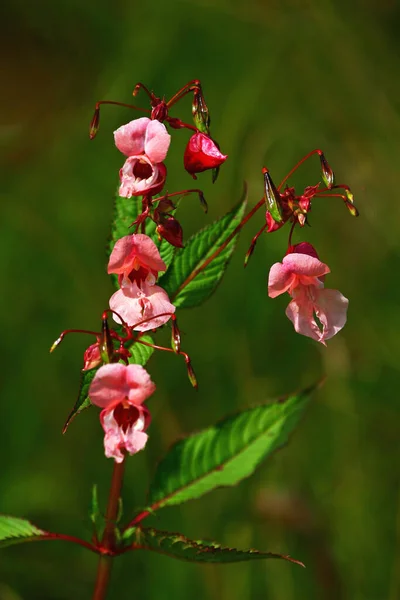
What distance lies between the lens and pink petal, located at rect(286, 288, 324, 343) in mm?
699

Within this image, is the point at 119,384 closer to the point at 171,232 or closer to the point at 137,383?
the point at 137,383

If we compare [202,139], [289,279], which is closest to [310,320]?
[289,279]

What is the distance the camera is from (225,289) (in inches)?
70.6

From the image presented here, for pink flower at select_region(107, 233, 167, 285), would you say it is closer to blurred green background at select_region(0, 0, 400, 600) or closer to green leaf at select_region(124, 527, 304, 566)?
green leaf at select_region(124, 527, 304, 566)

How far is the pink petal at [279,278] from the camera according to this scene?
0.68m

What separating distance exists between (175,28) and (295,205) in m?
1.79

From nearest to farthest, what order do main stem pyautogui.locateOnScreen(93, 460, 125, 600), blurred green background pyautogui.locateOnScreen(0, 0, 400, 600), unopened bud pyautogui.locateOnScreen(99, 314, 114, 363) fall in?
unopened bud pyautogui.locateOnScreen(99, 314, 114, 363) → main stem pyautogui.locateOnScreen(93, 460, 125, 600) → blurred green background pyautogui.locateOnScreen(0, 0, 400, 600)

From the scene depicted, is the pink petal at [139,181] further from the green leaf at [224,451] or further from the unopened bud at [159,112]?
the green leaf at [224,451]

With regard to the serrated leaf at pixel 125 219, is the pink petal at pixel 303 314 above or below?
below

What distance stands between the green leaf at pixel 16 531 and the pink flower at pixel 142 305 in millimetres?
221

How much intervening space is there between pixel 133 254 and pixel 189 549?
0.27 metres

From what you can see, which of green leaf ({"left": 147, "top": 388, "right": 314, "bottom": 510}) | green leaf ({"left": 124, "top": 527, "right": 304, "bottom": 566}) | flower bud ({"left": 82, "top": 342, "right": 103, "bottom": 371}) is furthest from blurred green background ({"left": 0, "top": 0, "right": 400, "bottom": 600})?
flower bud ({"left": 82, "top": 342, "right": 103, "bottom": 371})

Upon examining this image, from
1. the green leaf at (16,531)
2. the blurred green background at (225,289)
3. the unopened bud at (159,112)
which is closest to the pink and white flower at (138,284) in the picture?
the unopened bud at (159,112)

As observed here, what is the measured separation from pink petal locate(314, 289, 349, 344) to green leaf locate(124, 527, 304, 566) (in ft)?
0.68
